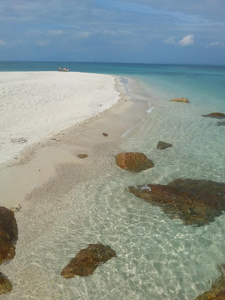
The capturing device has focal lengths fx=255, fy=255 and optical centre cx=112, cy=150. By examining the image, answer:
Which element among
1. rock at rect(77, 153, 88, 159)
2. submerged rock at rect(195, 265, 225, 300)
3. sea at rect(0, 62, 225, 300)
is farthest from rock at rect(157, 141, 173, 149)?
submerged rock at rect(195, 265, 225, 300)

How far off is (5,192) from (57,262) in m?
3.18

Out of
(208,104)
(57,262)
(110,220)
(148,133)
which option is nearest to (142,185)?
(110,220)

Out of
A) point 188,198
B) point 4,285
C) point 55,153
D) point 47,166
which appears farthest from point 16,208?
point 188,198

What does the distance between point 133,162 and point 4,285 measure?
20.2ft

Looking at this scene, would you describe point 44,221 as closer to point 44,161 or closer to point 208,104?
point 44,161

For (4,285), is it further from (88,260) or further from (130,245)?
(130,245)

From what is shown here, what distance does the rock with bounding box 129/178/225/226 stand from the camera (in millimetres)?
7227

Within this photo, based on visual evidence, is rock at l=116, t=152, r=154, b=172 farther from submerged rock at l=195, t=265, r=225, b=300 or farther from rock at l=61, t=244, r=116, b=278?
submerged rock at l=195, t=265, r=225, b=300

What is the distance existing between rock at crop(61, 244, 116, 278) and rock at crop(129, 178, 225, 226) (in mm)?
2304

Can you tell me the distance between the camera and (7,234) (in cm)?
588

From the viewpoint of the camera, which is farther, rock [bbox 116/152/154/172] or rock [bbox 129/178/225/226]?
rock [bbox 116/152/154/172]

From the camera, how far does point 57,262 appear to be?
18.4ft

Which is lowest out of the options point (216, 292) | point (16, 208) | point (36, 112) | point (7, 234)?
point (216, 292)

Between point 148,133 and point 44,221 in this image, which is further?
point 148,133
